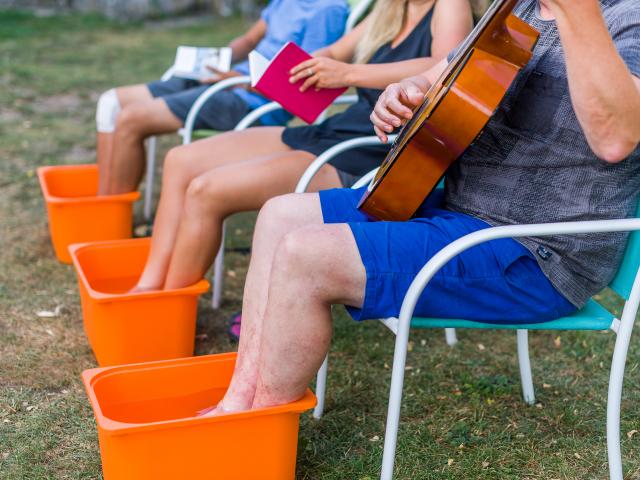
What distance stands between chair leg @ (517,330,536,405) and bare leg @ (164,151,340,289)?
0.68 meters

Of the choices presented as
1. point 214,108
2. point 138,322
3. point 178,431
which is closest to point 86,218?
point 214,108

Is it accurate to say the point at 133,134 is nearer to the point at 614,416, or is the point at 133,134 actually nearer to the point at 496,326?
the point at 496,326

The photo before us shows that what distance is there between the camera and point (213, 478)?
1.83 m

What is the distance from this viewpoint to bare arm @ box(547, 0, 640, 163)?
4.95ft

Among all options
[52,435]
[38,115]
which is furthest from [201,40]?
[52,435]

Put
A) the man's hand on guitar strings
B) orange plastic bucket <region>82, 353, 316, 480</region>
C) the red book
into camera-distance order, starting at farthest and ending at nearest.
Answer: the red book → the man's hand on guitar strings → orange plastic bucket <region>82, 353, 316, 480</region>

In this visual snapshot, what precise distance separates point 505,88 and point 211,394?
3.29ft

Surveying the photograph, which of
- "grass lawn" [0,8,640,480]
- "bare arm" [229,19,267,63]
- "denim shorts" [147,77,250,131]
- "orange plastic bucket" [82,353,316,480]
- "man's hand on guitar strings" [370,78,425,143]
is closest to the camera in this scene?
"orange plastic bucket" [82,353,316,480]

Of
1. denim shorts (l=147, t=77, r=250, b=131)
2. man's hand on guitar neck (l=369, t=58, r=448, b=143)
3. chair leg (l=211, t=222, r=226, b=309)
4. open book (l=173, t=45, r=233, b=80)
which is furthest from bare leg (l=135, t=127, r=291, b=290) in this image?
open book (l=173, t=45, r=233, b=80)

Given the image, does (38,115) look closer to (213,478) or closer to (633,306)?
(213,478)

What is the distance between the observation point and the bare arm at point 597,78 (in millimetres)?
1508

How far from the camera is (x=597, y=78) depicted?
1516mm

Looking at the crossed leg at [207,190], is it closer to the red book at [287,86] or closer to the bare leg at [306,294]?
the red book at [287,86]

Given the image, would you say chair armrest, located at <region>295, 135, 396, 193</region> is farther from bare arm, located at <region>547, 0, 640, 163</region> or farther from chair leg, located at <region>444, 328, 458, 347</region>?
bare arm, located at <region>547, 0, 640, 163</region>
